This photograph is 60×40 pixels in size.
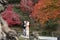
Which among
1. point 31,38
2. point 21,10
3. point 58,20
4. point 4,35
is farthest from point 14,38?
point 21,10

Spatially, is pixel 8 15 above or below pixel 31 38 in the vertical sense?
above

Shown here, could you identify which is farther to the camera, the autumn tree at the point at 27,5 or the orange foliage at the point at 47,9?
the autumn tree at the point at 27,5

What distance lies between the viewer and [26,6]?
1772 cm

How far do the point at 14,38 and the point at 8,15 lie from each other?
22.4 feet

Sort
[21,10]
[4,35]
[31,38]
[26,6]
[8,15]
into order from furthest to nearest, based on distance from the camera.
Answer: [21,10] < [26,6] < [8,15] < [31,38] < [4,35]

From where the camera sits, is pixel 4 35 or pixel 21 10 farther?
pixel 21 10

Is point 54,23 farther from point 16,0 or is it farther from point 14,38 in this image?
point 14,38

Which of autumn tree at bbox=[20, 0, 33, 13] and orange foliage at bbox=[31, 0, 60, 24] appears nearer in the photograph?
orange foliage at bbox=[31, 0, 60, 24]

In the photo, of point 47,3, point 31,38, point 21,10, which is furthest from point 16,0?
point 31,38

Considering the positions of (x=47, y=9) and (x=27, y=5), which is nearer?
(x=47, y=9)

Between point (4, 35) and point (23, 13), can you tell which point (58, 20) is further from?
point (4, 35)

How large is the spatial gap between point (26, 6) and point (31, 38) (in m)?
4.51

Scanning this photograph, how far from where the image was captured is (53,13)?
48.1 ft

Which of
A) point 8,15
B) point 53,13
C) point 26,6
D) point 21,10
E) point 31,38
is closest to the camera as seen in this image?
point 31,38
